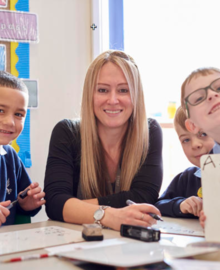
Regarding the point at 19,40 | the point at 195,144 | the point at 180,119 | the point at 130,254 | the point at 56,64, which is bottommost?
the point at 130,254

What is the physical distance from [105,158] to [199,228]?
0.63 meters

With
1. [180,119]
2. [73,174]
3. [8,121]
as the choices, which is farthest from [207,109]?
[8,121]

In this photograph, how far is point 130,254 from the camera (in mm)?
724

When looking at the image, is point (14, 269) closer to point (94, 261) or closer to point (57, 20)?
point (94, 261)

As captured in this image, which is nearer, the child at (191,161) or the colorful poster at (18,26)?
the child at (191,161)

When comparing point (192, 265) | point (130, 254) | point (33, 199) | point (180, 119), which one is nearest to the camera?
point (192, 265)

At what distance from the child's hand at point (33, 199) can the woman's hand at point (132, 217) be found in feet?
1.17

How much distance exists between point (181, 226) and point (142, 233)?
290 mm

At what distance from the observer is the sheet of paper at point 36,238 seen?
860 millimetres

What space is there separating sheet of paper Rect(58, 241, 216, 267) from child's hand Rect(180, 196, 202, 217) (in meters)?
0.45

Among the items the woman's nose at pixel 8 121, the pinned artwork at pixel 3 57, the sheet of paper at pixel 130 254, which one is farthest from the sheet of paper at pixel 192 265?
the pinned artwork at pixel 3 57

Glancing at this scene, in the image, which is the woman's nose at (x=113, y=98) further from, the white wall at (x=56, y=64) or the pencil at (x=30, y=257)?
the pencil at (x=30, y=257)

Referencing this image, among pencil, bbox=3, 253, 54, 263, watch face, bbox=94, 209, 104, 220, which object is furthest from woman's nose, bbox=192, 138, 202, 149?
pencil, bbox=3, 253, 54, 263

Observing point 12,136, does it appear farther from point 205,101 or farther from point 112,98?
point 205,101
